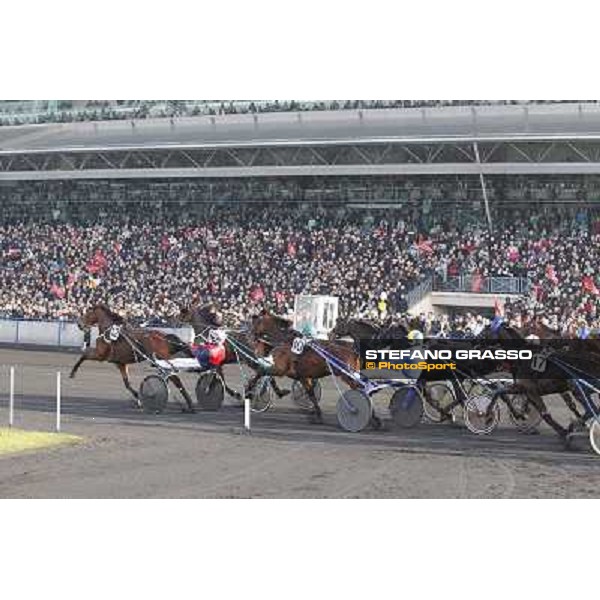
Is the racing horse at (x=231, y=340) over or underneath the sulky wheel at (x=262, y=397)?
over

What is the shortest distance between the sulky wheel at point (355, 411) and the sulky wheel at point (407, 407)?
71cm

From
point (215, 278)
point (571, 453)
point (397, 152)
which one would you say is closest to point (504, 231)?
point (397, 152)

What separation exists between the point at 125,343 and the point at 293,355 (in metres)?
3.78


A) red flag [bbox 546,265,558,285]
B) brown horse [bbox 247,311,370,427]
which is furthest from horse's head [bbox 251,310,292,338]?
red flag [bbox 546,265,558,285]

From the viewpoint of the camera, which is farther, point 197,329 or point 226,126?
point 226,126

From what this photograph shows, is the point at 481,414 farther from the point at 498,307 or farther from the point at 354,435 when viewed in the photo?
the point at 498,307

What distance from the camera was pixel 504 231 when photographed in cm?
2769

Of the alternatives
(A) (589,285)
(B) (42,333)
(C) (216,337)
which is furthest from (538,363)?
(B) (42,333)

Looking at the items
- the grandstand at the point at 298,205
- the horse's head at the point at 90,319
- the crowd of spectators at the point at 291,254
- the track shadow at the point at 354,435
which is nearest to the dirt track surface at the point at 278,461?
the track shadow at the point at 354,435

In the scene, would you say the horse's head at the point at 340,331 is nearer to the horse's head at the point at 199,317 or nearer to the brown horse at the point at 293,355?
the brown horse at the point at 293,355

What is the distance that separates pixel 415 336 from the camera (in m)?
17.1

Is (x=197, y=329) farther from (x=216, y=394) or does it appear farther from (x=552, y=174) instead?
(x=552, y=174)

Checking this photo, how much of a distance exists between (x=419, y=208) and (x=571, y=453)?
1516 cm

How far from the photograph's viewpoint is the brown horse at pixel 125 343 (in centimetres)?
1912
